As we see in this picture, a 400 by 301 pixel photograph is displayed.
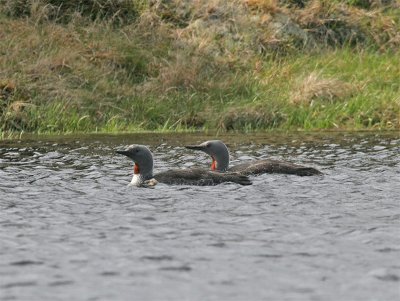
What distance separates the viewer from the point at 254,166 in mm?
14406

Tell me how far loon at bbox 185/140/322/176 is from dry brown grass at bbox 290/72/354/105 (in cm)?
726

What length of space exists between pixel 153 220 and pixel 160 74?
40.5ft

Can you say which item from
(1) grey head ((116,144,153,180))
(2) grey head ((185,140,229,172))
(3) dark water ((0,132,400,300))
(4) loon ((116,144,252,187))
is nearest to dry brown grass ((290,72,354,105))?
(3) dark water ((0,132,400,300))

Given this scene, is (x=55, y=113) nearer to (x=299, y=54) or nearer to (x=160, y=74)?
(x=160, y=74)

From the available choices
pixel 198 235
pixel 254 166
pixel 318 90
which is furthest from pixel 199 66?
pixel 198 235

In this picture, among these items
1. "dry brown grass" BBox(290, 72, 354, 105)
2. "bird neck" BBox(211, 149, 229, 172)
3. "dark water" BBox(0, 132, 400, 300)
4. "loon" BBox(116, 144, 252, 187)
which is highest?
"dark water" BBox(0, 132, 400, 300)

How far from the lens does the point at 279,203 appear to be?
12.0m

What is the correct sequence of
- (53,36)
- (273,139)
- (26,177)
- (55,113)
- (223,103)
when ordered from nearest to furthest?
(26,177) → (273,139) → (55,113) → (223,103) → (53,36)

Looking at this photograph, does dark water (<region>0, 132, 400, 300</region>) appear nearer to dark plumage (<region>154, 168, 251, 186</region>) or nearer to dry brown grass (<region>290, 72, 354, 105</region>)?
dark plumage (<region>154, 168, 251, 186</region>)

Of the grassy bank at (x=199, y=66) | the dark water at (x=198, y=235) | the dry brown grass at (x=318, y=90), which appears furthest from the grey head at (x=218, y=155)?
the dry brown grass at (x=318, y=90)

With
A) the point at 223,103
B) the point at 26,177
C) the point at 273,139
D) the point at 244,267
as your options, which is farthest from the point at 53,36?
the point at 244,267

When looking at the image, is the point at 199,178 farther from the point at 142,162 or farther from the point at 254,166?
the point at 254,166

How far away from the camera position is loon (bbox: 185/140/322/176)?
14.2 m

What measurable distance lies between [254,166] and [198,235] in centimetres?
423
